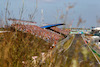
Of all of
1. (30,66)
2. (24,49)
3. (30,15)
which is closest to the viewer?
(30,66)

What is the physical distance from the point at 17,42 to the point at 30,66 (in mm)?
1475

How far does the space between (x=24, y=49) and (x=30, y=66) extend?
1.07 m

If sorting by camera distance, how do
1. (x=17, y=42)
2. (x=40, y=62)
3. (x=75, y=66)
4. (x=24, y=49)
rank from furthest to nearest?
(x=17, y=42) < (x=24, y=49) < (x=40, y=62) < (x=75, y=66)

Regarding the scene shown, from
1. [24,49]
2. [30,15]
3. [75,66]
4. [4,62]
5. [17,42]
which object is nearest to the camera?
[75,66]

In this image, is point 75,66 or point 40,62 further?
point 40,62

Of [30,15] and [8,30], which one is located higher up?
[30,15]

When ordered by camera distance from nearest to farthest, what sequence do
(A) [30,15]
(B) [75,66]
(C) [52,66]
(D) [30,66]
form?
(B) [75,66] → (C) [52,66] → (D) [30,66] → (A) [30,15]

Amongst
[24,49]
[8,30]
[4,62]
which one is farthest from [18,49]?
[4,62]

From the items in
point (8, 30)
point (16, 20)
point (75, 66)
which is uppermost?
point (16, 20)

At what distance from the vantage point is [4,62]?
215 centimetres

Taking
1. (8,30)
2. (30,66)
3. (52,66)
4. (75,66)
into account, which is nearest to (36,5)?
(8,30)

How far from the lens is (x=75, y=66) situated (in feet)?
6.45

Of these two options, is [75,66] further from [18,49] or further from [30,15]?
[30,15]

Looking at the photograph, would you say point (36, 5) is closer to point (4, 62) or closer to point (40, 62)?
point (40, 62)
